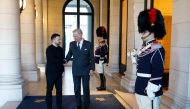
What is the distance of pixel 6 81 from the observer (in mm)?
4832

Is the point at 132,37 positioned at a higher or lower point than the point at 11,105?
higher

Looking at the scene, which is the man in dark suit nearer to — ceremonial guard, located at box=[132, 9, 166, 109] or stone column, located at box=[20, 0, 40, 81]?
ceremonial guard, located at box=[132, 9, 166, 109]

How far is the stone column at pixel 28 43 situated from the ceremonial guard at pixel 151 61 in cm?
533

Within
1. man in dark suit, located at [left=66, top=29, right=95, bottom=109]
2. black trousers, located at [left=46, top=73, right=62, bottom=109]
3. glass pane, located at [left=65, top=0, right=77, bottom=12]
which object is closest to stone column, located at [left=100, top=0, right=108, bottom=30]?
glass pane, located at [left=65, top=0, right=77, bottom=12]

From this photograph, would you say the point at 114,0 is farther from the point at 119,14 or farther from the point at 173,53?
the point at 173,53

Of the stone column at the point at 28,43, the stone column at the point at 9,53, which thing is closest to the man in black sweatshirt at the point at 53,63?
the stone column at the point at 9,53

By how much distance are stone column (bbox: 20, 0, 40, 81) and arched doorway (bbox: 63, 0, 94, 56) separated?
5061 millimetres

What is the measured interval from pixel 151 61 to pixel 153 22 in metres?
0.49

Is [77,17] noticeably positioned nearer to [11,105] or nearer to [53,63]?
[11,105]

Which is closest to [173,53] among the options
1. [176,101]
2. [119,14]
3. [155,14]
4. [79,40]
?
[176,101]

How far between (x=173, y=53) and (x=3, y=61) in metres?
3.82

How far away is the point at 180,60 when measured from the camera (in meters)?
3.34

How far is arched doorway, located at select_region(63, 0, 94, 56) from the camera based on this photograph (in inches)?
488

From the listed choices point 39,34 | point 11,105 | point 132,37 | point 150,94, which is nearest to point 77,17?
point 39,34
